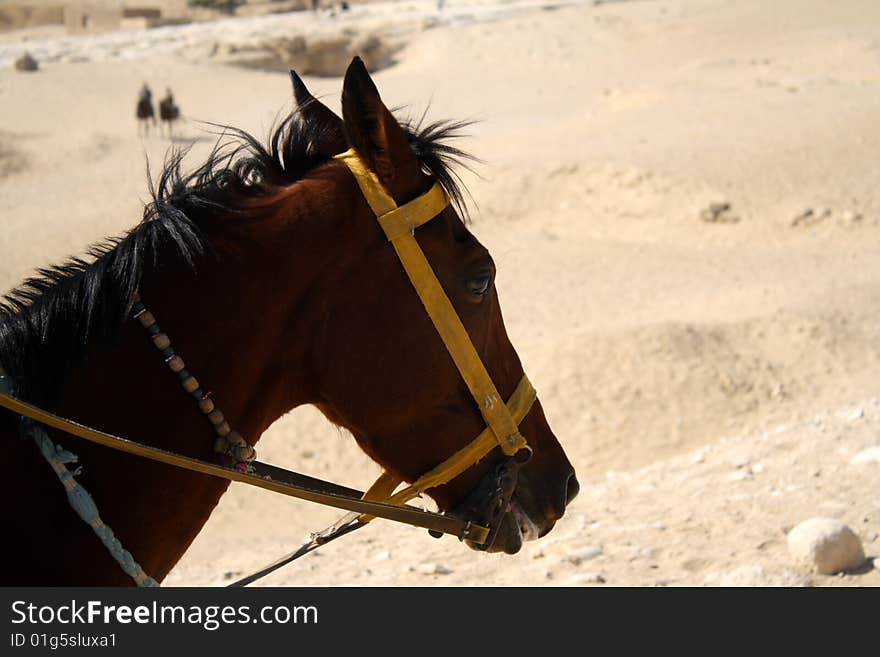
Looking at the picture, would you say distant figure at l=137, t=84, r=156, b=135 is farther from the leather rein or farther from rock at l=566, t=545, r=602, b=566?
the leather rein

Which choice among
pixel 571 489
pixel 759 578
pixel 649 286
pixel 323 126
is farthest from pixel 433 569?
pixel 649 286

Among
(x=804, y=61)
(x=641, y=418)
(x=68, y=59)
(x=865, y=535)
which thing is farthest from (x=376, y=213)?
(x=68, y=59)

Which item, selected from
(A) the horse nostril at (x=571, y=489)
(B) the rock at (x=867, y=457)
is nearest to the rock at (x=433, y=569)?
(B) the rock at (x=867, y=457)

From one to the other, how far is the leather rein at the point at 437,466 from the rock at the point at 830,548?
2.90 meters

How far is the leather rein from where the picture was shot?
2090 mm

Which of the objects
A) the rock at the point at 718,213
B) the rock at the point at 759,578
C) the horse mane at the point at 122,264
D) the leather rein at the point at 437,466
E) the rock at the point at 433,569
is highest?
the horse mane at the point at 122,264

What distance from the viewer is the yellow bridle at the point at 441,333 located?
219cm

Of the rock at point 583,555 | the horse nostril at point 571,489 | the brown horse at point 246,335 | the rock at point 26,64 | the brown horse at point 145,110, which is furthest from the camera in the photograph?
the rock at point 26,64

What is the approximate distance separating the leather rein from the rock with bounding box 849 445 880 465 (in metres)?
4.46

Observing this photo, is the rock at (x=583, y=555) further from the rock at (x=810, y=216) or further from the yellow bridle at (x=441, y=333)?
the rock at (x=810, y=216)

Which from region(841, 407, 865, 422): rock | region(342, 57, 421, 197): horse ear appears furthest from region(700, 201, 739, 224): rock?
region(342, 57, 421, 197): horse ear

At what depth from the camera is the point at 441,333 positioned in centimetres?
225

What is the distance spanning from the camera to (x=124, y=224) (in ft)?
48.2

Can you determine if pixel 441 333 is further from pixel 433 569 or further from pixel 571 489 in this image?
pixel 433 569
